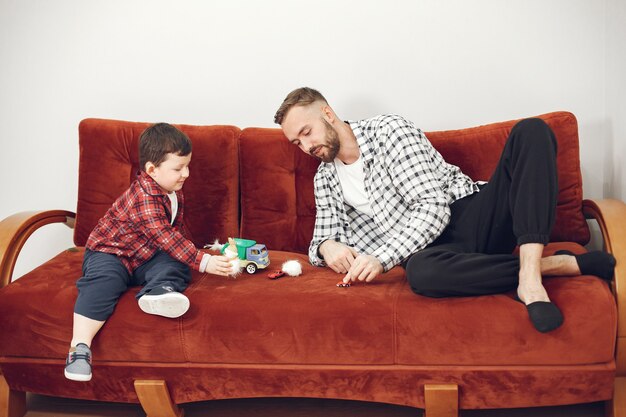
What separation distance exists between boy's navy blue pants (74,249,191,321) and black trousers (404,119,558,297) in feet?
2.44

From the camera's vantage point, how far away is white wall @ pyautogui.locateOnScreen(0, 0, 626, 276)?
2.67 metres

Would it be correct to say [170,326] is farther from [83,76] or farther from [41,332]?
[83,76]

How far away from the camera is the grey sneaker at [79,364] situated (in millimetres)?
1909

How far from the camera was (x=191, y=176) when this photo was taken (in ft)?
8.30

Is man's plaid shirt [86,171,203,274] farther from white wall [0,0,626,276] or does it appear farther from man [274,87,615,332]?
white wall [0,0,626,276]

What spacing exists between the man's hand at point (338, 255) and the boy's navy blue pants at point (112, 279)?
47 cm

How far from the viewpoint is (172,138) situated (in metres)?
2.19

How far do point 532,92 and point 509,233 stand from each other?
911 mm

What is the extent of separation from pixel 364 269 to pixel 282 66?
1.16 metres

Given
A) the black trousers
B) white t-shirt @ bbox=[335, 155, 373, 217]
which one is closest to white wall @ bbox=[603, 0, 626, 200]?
the black trousers

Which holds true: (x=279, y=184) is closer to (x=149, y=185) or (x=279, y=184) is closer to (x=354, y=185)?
(x=354, y=185)

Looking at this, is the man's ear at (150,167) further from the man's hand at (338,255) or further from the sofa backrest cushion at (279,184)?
the man's hand at (338,255)

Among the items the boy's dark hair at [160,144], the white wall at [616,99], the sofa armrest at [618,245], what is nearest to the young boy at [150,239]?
the boy's dark hair at [160,144]

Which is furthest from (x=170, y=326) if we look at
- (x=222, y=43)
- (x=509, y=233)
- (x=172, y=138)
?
(x=222, y=43)
